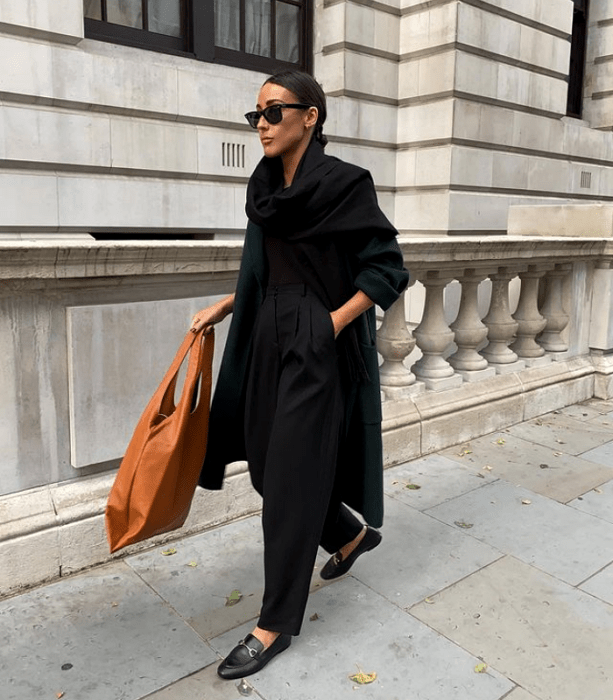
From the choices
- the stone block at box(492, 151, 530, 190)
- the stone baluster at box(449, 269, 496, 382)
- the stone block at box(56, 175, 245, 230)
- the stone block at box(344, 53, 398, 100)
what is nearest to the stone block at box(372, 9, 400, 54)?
the stone block at box(344, 53, 398, 100)

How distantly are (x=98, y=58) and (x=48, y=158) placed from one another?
1.41 meters

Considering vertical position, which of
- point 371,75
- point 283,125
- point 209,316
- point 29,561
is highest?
point 371,75

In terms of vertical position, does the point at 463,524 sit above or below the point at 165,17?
below

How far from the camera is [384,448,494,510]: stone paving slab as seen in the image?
4.23 metres

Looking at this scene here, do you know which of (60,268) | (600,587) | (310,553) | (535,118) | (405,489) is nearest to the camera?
(310,553)

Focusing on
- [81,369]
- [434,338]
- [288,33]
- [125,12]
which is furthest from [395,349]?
[288,33]

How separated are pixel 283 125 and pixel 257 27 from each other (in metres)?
9.86

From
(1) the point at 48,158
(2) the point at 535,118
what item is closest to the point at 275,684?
(1) the point at 48,158

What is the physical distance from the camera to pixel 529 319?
19.3ft

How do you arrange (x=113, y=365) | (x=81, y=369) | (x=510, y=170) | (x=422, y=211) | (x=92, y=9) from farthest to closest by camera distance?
(x=510, y=170), (x=422, y=211), (x=92, y=9), (x=113, y=365), (x=81, y=369)

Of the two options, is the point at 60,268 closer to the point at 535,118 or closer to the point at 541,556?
the point at 541,556

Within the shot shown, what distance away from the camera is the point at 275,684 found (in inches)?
98.9

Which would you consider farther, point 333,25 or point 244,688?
point 333,25

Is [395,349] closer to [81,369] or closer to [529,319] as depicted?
[529,319]
